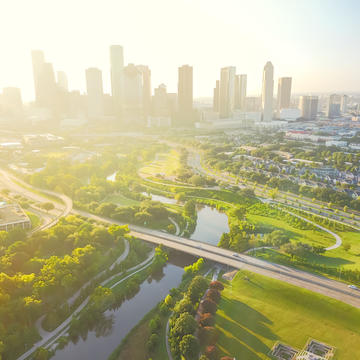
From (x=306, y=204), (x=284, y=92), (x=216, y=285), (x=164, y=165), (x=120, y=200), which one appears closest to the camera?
(x=216, y=285)

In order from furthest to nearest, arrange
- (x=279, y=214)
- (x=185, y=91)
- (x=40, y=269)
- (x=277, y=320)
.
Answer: (x=185, y=91), (x=279, y=214), (x=40, y=269), (x=277, y=320)

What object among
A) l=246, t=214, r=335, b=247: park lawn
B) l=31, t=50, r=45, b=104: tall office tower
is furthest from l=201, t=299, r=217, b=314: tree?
l=31, t=50, r=45, b=104: tall office tower

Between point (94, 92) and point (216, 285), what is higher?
point (94, 92)

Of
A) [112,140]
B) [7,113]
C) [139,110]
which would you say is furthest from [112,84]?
[112,140]

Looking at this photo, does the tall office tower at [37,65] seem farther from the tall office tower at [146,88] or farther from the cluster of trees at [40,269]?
the cluster of trees at [40,269]

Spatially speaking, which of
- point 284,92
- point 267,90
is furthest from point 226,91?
point 284,92

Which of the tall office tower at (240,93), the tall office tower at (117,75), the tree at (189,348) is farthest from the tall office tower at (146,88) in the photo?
the tree at (189,348)

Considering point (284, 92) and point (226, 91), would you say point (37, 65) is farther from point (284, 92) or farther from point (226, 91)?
point (284, 92)
